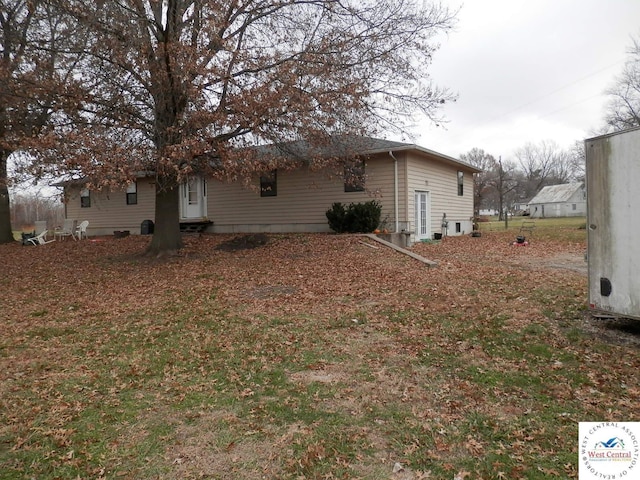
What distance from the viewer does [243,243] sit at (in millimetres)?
13094

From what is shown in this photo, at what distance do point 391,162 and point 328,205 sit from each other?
2714 mm

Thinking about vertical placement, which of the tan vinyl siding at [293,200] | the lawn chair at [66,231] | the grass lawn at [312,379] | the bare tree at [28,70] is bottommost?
the grass lawn at [312,379]

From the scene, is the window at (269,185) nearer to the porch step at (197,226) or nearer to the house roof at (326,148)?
the porch step at (197,226)

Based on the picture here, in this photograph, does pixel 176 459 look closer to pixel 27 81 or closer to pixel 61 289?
pixel 61 289

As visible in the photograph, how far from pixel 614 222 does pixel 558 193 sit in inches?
2599

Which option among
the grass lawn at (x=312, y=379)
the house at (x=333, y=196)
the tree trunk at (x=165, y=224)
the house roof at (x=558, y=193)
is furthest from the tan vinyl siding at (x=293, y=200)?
the house roof at (x=558, y=193)

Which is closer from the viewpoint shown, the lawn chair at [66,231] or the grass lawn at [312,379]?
the grass lawn at [312,379]

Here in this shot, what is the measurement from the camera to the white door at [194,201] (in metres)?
18.4

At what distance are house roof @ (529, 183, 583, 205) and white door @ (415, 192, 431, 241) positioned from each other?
53725 mm

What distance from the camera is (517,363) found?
418 cm

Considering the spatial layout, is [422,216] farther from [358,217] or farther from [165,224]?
[165,224]

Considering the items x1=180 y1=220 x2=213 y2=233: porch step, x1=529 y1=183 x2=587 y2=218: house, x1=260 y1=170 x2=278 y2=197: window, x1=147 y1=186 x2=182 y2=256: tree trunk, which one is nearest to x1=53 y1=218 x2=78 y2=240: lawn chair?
x1=180 y1=220 x2=213 y2=233: porch step

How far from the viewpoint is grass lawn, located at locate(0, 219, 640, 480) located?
2.77 m

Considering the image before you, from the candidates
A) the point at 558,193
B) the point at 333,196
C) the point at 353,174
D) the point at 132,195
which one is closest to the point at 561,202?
the point at 558,193
